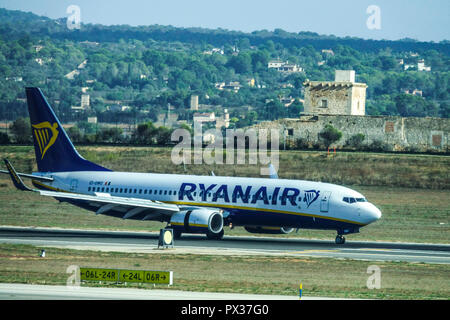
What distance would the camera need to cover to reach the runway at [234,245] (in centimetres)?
5122

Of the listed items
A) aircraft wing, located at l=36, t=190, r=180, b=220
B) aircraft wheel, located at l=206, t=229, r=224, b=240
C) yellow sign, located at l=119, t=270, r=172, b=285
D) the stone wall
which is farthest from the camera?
the stone wall

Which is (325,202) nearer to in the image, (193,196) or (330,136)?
(193,196)

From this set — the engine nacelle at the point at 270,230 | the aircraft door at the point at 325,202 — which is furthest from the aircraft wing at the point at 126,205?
the aircraft door at the point at 325,202

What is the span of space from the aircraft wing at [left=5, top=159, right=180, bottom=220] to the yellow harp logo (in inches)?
249

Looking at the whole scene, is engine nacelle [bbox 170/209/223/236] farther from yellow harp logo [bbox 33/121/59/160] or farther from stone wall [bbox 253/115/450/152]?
stone wall [bbox 253/115/450/152]

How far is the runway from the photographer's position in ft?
168

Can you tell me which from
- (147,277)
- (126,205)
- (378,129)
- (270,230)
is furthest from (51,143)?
(378,129)

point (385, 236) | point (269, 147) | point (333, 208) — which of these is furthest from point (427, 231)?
point (269, 147)

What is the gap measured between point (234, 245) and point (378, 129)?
86.8 m

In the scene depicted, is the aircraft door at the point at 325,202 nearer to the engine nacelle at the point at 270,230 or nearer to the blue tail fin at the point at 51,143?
the engine nacelle at the point at 270,230

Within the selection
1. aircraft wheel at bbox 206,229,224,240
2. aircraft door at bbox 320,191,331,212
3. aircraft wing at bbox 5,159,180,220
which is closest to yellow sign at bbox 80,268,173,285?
aircraft door at bbox 320,191,331,212

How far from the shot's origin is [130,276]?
39.1m

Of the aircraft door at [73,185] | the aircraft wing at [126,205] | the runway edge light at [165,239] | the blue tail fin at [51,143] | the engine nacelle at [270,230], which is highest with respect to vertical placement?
the blue tail fin at [51,143]
